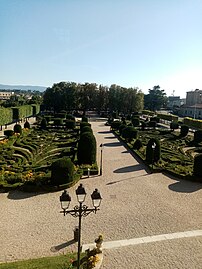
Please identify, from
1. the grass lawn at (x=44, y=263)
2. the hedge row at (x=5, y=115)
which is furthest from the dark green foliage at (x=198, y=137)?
the hedge row at (x=5, y=115)

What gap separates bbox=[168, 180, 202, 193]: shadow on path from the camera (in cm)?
1554

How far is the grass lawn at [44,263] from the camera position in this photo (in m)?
8.00

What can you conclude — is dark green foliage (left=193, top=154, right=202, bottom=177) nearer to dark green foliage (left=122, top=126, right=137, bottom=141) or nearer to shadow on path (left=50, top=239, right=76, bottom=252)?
shadow on path (left=50, top=239, right=76, bottom=252)

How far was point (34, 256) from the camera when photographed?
8.99 m

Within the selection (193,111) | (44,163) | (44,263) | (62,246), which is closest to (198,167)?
(44,163)

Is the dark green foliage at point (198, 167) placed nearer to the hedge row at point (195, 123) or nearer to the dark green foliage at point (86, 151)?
the dark green foliage at point (86, 151)

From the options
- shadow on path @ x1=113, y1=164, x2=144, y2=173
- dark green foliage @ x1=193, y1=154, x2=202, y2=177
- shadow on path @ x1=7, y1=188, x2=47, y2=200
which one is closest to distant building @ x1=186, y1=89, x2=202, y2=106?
shadow on path @ x1=113, y1=164, x2=144, y2=173

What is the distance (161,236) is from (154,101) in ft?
304

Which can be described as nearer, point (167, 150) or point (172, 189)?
point (172, 189)

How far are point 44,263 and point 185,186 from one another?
10.6 meters

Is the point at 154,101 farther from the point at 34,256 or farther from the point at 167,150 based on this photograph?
the point at 34,256

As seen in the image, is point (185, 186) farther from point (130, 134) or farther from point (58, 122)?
point (58, 122)

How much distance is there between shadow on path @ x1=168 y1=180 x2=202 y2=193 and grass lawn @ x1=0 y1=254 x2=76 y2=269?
8.82 meters

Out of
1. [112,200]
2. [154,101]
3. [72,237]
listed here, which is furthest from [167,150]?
Answer: [154,101]
